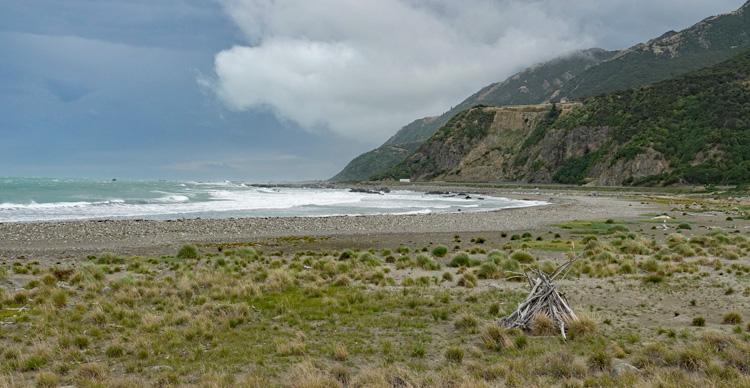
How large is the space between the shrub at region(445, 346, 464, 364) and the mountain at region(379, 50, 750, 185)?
8725 cm

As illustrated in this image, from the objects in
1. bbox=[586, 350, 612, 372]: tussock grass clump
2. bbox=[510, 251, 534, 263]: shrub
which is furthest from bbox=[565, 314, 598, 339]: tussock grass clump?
bbox=[510, 251, 534, 263]: shrub

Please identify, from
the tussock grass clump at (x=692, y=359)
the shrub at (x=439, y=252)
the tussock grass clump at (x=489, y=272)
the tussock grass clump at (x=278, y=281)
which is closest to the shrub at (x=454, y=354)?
the tussock grass clump at (x=692, y=359)

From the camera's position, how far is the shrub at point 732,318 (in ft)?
31.6

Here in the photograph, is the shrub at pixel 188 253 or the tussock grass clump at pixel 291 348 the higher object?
the shrub at pixel 188 253

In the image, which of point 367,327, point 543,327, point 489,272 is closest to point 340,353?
point 367,327

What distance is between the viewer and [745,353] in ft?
24.9

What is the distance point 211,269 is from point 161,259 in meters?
4.58

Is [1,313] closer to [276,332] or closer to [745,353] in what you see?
[276,332]

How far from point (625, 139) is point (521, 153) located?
33.0m

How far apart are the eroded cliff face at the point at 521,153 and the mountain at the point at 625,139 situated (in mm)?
257

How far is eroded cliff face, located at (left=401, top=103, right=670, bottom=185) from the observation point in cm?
10450

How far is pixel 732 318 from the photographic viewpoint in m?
9.68

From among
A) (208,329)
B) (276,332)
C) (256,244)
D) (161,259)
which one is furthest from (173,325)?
(256,244)

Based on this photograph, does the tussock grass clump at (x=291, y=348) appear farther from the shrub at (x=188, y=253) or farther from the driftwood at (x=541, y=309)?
the shrub at (x=188, y=253)
